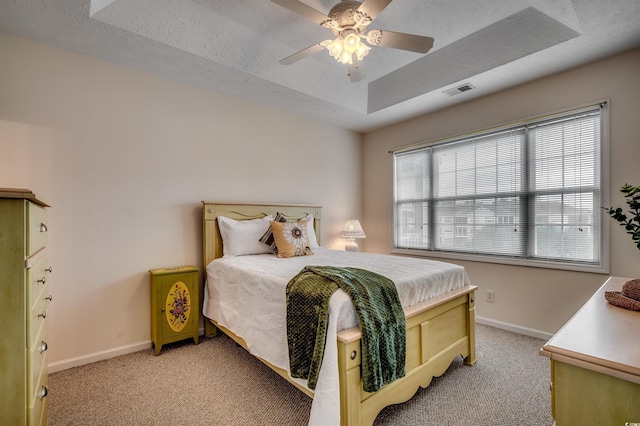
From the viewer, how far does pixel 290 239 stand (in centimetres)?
295

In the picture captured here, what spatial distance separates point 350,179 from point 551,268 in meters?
2.70

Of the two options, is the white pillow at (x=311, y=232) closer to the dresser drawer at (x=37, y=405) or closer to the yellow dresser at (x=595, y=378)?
the dresser drawer at (x=37, y=405)

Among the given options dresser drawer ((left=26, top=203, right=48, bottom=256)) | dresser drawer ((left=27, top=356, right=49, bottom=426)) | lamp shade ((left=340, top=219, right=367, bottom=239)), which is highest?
dresser drawer ((left=26, top=203, right=48, bottom=256))

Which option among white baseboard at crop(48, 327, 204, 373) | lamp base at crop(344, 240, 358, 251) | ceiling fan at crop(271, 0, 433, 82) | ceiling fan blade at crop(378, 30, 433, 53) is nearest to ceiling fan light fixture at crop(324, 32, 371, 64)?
ceiling fan at crop(271, 0, 433, 82)

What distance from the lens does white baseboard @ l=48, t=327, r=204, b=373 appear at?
7.56 feet

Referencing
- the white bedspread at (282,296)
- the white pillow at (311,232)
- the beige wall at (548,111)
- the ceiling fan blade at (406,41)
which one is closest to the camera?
the white bedspread at (282,296)

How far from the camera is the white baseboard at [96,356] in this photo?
2.30 m

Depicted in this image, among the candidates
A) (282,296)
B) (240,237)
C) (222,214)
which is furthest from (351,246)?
(282,296)

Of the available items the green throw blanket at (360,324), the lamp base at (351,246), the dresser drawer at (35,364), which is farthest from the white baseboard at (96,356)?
the lamp base at (351,246)

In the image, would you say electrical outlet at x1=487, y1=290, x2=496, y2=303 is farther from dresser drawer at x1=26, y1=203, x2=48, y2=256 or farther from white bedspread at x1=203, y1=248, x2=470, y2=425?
dresser drawer at x1=26, y1=203, x2=48, y2=256

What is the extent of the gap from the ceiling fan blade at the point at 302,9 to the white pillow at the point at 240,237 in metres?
1.95

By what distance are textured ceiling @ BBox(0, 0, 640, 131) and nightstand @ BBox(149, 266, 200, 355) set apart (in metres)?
1.90

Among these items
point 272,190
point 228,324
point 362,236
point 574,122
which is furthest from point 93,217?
point 574,122

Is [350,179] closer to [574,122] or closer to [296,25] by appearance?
[296,25]
